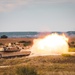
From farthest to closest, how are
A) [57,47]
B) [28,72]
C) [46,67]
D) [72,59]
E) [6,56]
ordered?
[57,47]
[6,56]
[72,59]
[46,67]
[28,72]

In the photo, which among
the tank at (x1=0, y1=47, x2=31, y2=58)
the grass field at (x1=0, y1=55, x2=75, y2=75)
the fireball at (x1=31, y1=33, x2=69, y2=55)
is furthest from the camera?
the fireball at (x1=31, y1=33, x2=69, y2=55)

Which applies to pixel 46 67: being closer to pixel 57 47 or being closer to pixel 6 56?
pixel 6 56

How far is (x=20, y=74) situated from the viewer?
3581 cm

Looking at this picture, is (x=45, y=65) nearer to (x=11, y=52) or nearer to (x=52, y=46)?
(x=11, y=52)

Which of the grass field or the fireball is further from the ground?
the fireball

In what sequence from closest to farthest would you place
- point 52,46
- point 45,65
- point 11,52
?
point 45,65
point 11,52
point 52,46

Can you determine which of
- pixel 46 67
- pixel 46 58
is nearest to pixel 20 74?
pixel 46 67

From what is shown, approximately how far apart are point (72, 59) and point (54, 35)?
52.6 ft

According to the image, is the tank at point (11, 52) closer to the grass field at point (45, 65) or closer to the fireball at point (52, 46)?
the fireball at point (52, 46)

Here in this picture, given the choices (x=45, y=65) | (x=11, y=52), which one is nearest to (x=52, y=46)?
(x=11, y=52)

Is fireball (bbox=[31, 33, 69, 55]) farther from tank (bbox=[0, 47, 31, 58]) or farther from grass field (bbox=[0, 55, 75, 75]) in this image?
grass field (bbox=[0, 55, 75, 75])

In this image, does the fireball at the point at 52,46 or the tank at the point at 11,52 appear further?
the fireball at the point at 52,46

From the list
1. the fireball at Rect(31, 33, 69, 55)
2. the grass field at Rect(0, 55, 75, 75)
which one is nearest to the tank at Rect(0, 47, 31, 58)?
the fireball at Rect(31, 33, 69, 55)

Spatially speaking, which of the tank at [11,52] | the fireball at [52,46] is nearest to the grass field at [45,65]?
the tank at [11,52]
